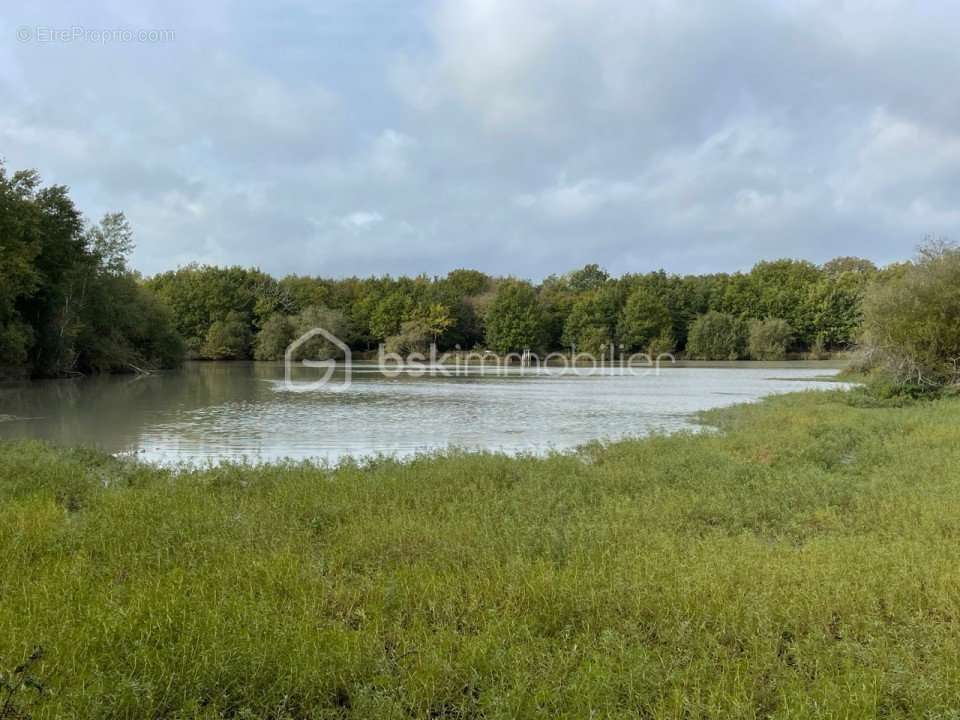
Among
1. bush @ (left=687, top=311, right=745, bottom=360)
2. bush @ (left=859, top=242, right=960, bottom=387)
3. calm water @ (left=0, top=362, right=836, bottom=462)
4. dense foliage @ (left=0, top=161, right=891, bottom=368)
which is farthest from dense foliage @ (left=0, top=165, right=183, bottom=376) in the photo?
bush @ (left=687, top=311, right=745, bottom=360)

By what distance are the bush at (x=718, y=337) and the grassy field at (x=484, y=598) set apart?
99437 mm

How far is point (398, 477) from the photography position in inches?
463

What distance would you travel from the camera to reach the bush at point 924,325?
26672 mm

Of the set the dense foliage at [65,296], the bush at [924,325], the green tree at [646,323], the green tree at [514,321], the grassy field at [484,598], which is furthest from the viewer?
the green tree at [514,321]

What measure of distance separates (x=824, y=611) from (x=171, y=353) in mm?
73425

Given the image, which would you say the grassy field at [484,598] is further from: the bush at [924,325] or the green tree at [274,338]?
the green tree at [274,338]

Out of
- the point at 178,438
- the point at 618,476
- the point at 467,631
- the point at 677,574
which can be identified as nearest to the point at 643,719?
the point at 467,631

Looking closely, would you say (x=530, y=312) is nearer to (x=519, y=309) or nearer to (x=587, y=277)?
(x=519, y=309)

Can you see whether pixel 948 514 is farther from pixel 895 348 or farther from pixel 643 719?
pixel 895 348

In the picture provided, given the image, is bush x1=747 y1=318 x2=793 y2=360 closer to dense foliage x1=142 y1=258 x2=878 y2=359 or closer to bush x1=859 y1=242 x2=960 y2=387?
dense foliage x1=142 y1=258 x2=878 y2=359

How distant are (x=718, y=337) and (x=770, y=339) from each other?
7847 mm

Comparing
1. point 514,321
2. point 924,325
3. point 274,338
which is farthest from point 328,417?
point 514,321

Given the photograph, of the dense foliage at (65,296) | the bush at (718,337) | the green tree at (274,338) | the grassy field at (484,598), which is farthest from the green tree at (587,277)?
the grassy field at (484,598)

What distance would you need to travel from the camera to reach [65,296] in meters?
48.4
